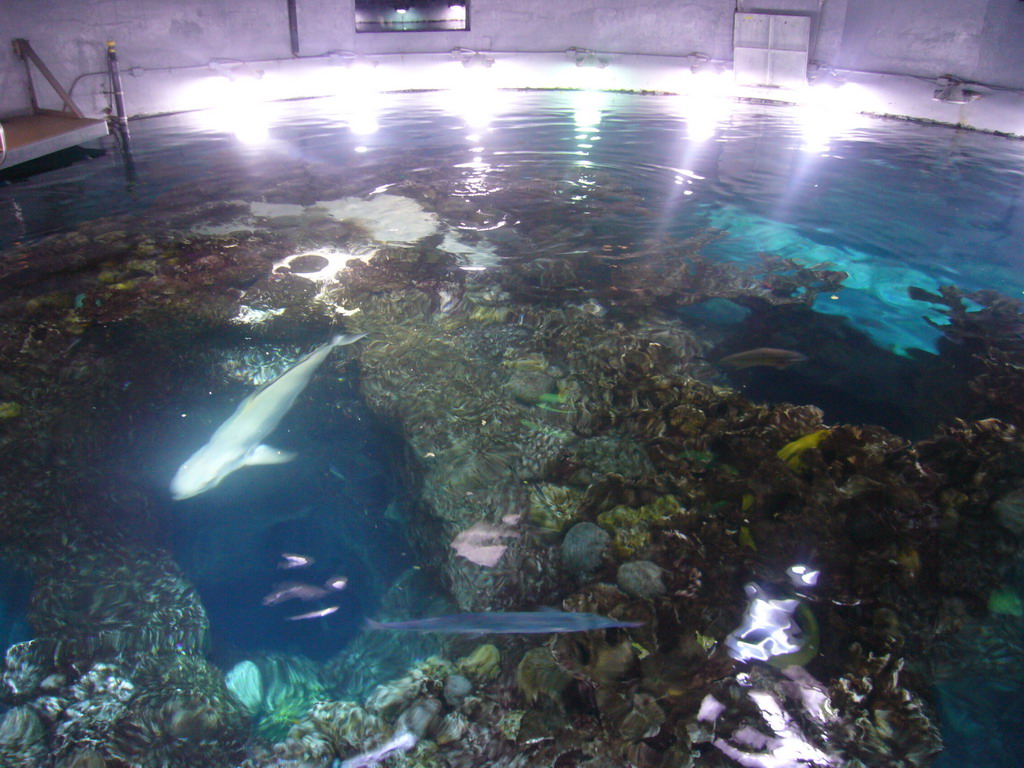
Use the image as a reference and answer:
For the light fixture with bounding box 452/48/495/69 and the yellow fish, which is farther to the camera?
the light fixture with bounding box 452/48/495/69

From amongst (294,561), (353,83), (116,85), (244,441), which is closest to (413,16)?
(353,83)

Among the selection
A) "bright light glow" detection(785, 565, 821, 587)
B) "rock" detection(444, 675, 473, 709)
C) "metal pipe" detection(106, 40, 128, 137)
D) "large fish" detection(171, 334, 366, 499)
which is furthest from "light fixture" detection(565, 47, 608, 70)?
"rock" detection(444, 675, 473, 709)

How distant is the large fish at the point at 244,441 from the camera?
3107mm

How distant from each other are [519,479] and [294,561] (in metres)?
1.23

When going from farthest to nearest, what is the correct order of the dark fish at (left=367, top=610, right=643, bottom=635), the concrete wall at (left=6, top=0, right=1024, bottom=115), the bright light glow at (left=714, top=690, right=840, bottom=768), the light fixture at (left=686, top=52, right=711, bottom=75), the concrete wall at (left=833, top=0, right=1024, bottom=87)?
the light fixture at (left=686, top=52, right=711, bottom=75), the concrete wall at (left=6, top=0, right=1024, bottom=115), the concrete wall at (left=833, top=0, right=1024, bottom=87), the dark fish at (left=367, top=610, right=643, bottom=635), the bright light glow at (left=714, top=690, right=840, bottom=768)

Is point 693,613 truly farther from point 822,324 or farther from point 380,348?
point 822,324

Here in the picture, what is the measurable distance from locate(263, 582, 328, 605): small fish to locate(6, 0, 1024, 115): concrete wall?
12775 mm

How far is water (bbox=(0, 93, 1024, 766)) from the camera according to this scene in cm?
222

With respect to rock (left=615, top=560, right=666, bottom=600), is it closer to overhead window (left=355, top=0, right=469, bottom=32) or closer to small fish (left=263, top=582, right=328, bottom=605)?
small fish (left=263, top=582, right=328, bottom=605)

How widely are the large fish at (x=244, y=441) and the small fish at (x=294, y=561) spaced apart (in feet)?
2.20

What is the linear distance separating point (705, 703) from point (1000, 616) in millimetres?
1368

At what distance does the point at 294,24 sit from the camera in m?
15.4

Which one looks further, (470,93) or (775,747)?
(470,93)

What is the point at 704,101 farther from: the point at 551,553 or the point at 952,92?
the point at 551,553
